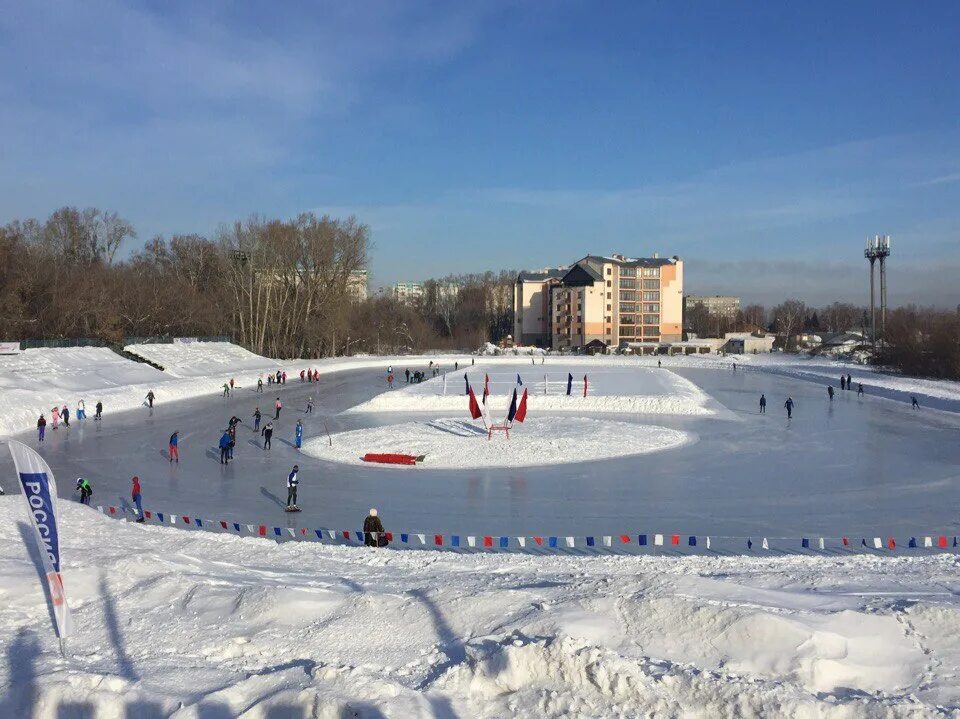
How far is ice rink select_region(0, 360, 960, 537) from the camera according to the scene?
52.4 feet

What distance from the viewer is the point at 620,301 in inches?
4296

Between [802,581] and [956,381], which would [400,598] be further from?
[956,381]

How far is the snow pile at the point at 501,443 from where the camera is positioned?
2342 cm

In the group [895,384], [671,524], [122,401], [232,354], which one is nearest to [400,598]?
[671,524]

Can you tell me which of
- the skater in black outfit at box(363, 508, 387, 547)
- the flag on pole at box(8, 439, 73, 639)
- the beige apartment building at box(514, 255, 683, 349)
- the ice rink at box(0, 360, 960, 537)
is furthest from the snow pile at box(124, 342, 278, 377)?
the flag on pole at box(8, 439, 73, 639)

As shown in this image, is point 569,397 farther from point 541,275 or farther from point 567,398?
point 541,275

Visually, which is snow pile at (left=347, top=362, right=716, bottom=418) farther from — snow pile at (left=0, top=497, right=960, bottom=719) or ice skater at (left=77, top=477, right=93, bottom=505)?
snow pile at (left=0, top=497, right=960, bottom=719)

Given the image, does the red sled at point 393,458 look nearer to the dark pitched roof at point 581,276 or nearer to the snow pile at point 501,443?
the snow pile at point 501,443

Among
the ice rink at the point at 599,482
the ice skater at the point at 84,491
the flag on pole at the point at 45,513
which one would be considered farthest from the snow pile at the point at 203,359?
the flag on pole at the point at 45,513

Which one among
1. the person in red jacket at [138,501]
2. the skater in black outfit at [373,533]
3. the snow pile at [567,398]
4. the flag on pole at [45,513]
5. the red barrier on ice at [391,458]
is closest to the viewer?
the flag on pole at [45,513]

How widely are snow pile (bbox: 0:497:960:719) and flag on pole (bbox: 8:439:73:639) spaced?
0.53 m

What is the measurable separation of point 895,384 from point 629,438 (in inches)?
1377

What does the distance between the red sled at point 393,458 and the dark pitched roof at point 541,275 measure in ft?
331

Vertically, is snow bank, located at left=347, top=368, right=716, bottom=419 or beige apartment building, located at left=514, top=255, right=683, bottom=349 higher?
beige apartment building, located at left=514, top=255, right=683, bottom=349
